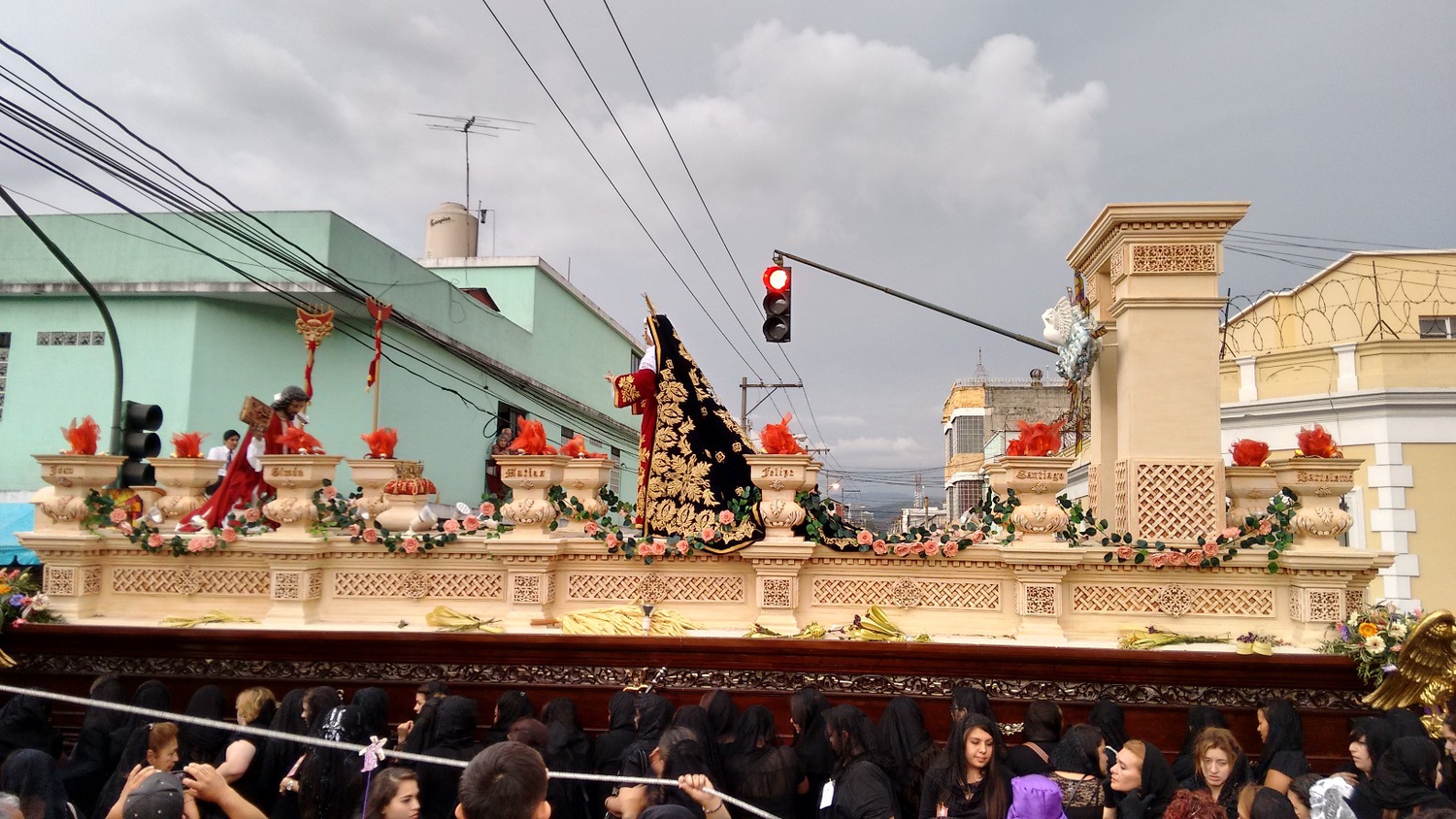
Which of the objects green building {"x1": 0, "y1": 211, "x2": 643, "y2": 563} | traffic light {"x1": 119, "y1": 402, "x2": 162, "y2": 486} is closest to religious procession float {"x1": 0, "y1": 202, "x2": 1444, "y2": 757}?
traffic light {"x1": 119, "y1": 402, "x2": 162, "y2": 486}

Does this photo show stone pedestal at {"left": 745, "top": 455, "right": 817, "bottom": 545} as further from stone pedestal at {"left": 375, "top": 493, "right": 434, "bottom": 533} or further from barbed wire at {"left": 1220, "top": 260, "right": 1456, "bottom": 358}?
barbed wire at {"left": 1220, "top": 260, "right": 1456, "bottom": 358}

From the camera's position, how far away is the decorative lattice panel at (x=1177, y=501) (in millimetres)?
6617

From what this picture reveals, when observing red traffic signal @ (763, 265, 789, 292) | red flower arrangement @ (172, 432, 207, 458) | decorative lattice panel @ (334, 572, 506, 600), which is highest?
red traffic signal @ (763, 265, 789, 292)

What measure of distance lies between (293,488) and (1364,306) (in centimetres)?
1559

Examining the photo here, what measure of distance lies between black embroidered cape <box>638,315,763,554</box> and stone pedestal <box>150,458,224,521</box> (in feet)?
12.2

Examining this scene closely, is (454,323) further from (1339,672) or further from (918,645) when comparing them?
(1339,672)

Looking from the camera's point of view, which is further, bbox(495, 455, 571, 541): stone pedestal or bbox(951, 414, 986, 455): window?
bbox(951, 414, 986, 455): window

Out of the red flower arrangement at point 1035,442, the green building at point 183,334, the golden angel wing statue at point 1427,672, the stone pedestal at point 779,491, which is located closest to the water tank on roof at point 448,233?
the green building at point 183,334

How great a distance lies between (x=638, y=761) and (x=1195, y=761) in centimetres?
279

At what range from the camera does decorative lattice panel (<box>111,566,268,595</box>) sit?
23.6ft

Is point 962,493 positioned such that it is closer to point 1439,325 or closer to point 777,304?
point 1439,325

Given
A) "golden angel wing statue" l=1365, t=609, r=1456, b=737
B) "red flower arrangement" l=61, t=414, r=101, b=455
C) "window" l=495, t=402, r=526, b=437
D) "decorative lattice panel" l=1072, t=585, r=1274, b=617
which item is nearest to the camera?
"golden angel wing statue" l=1365, t=609, r=1456, b=737

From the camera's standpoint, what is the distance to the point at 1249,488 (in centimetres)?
683

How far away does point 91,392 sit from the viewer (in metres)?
14.5
